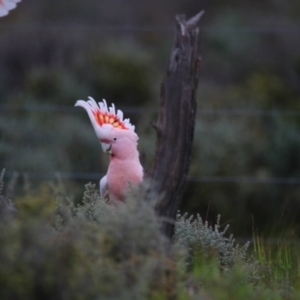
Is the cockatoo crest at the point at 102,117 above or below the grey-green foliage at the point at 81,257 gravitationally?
above

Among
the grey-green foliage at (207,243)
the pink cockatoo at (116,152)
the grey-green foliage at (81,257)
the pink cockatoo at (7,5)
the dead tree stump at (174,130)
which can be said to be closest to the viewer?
the grey-green foliage at (81,257)

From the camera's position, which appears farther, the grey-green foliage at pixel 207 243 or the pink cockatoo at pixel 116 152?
the pink cockatoo at pixel 116 152

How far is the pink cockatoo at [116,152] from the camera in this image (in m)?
4.10

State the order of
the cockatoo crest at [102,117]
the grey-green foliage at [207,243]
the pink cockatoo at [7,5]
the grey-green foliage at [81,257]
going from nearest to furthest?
the grey-green foliage at [81,257]
the grey-green foliage at [207,243]
the cockatoo crest at [102,117]
the pink cockatoo at [7,5]

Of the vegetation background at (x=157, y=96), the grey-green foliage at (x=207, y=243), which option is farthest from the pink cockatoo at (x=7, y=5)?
the grey-green foliage at (x=207, y=243)

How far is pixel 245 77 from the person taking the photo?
728 inches

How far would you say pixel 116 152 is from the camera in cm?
418

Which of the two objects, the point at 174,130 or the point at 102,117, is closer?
the point at 174,130

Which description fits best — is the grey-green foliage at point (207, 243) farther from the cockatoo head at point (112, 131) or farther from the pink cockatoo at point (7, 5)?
the pink cockatoo at point (7, 5)

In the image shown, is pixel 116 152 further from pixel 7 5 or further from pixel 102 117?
pixel 7 5

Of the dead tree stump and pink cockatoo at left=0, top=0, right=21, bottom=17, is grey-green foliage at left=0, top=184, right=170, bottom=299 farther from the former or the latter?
pink cockatoo at left=0, top=0, right=21, bottom=17

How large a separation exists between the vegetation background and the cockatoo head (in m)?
0.30

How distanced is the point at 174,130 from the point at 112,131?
824 mm

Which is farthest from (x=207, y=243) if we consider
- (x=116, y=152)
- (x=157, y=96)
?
(x=157, y=96)
